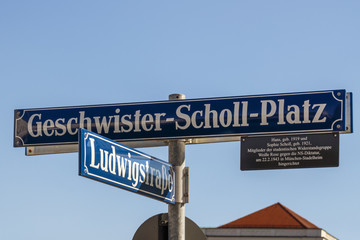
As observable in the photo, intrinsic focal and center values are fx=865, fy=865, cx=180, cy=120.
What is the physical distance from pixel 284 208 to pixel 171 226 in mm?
71871

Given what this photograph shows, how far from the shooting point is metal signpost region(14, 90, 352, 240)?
8.50 metres

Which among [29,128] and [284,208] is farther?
[284,208]

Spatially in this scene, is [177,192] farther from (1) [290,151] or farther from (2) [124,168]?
(1) [290,151]

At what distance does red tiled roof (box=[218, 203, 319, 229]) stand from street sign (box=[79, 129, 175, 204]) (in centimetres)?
6872

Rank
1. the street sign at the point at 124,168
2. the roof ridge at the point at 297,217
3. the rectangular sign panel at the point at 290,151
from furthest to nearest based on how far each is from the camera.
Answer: the roof ridge at the point at 297,217, the rectangular sign panel at the point at 290,151, the street sign at the point at 124,168

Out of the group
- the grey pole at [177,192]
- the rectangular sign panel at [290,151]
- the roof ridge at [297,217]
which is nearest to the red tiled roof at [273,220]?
the roof ridge at [297,217]

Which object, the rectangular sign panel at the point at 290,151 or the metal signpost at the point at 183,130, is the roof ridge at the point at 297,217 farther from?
the rectangular sign panel at the point at 290,151

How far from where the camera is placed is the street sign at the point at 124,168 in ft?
24.8

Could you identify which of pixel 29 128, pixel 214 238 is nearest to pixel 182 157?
pixel 29 128

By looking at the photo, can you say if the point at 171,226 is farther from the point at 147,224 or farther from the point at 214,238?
the point at 214,238

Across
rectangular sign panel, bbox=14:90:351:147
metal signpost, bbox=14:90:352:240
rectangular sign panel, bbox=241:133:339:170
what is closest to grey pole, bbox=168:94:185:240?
metal signpost, bbox=14:90:352:240

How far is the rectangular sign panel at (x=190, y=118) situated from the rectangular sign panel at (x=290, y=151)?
90 mm

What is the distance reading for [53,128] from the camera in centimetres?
920

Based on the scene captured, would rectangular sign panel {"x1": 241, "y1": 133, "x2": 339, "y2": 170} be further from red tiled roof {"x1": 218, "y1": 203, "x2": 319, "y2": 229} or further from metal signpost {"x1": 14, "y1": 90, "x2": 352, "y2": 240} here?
red tiled roof {"x1": 218, "y1": 203, "x2": 319, "y2": 229}
